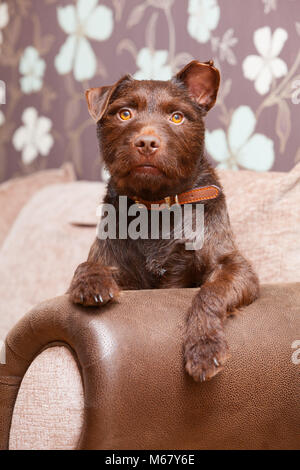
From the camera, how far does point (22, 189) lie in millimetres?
3201

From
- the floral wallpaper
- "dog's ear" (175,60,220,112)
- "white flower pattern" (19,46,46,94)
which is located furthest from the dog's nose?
"white flower pattern" (19,46,46,94)

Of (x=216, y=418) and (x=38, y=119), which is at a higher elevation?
(x=38, y=119)

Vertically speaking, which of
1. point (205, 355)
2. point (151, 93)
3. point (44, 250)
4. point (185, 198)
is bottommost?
point (44, 250)

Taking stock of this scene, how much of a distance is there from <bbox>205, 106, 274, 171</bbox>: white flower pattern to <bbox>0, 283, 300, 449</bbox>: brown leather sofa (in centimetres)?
119

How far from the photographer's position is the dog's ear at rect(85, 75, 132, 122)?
1.57 m

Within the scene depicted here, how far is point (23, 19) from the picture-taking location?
360 cm

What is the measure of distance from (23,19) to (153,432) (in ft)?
10.5

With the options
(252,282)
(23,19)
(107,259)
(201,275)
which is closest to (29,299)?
(107,259)

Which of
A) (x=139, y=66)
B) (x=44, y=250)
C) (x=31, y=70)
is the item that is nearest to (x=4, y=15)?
(x=31, y=70)

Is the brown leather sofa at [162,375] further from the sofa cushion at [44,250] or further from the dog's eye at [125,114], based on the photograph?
the sofa cushion at [44,250]

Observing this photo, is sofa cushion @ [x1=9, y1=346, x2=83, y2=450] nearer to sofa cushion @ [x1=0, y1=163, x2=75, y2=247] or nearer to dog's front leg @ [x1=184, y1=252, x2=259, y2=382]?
dog's front leg @ [x1=184, y1=252, x2=259, y2=382]

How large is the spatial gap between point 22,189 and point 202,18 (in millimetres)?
1448

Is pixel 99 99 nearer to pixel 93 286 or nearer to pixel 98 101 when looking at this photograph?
pixel 98 101
